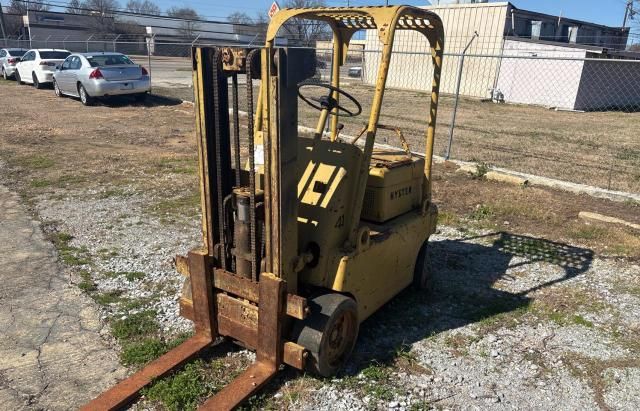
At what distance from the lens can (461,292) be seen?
15.4 feet

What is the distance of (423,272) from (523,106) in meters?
20.2

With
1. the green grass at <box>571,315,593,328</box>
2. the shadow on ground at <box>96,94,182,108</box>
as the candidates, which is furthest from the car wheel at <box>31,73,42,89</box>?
the green grass at <box>571,315,593,328</box>

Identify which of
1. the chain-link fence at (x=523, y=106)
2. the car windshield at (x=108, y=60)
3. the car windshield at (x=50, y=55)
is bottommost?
the chain-link fence at (x=523, y=106)

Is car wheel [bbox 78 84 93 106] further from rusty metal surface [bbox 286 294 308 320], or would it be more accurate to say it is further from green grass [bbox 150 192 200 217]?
rusty metal surface [bbox 286 294 308 320]

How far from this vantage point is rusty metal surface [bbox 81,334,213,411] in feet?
9.59

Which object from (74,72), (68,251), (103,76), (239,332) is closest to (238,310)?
(239,332)

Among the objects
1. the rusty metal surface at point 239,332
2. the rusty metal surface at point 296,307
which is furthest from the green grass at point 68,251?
the rusty metal surface at point 296,307

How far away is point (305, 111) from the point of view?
16.5 meters

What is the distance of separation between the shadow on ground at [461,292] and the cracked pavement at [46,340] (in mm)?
1743

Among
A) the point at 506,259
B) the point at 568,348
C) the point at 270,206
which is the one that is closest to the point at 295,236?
the point at 270,206

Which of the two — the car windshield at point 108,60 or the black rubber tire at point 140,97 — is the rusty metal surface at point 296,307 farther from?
the black rubber tire at point 140,97

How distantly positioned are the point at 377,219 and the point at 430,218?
0.74 m

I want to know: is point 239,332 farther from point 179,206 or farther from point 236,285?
point 179,206

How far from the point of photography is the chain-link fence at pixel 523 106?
409 inches
